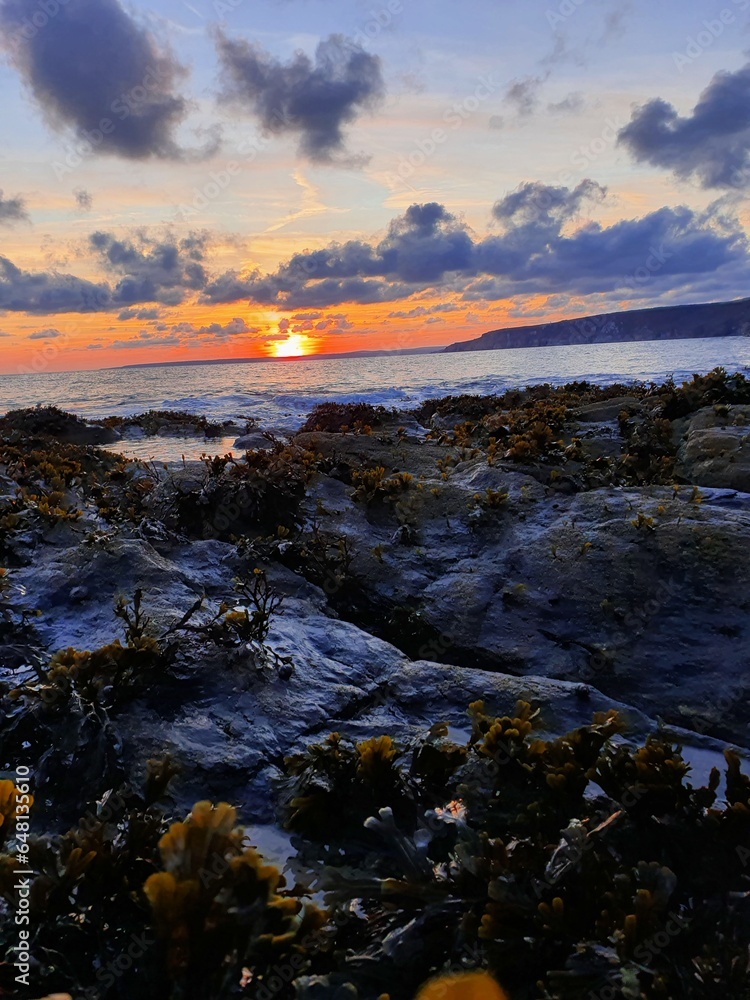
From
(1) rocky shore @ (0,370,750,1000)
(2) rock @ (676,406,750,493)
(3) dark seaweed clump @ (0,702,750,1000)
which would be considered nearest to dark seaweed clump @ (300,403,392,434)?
(1) rocky shore @ (0,370,750,1000)

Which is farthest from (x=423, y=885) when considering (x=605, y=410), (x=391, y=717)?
(x=605, y=410)

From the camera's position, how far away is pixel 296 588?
14.5 feet

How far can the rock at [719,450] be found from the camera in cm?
579

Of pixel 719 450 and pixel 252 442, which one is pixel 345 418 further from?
pixel 719 450

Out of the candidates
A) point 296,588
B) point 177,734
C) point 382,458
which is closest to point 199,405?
point 382,458

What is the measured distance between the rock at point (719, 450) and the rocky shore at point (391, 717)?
4 centimetres

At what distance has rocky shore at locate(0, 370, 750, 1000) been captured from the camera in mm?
1534

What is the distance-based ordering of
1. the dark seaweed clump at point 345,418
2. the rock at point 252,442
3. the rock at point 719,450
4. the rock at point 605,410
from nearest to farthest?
the rock at point 719,450 → the rock at point 605,410 → the rock at point 252,442 → the dark seaweed clump at point 345,418

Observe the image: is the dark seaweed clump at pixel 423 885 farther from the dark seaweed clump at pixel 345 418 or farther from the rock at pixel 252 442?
the dark seaweed clump at pixel 345 418

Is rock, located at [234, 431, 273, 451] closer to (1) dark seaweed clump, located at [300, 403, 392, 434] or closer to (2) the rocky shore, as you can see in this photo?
(1) dark seaweed clump, located at [300, 403, 392, 434]

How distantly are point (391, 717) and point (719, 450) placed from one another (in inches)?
201

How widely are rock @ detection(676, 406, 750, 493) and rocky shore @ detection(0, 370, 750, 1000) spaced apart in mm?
42

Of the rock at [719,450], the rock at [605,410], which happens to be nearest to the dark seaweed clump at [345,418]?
the rock at [605,410]

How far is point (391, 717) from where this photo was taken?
2.98 meters
